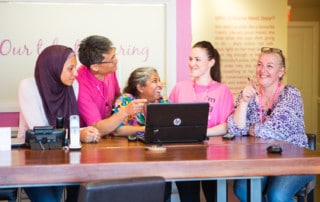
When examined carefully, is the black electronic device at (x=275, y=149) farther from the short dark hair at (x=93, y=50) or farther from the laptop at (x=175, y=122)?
the short dark hair at (x=93, y=50)

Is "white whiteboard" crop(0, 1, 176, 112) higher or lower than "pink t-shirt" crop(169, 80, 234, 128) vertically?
higher

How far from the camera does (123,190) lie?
6.20 feet

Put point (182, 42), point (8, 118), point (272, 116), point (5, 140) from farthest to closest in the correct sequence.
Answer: point (182, 42) < point (8, 118) < point (272, 116) < point (5, 140)

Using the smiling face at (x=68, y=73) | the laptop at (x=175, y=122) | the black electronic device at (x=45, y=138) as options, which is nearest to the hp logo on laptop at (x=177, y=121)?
the laptop at (x=175, y=122)

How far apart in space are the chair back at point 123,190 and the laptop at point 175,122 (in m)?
0.78

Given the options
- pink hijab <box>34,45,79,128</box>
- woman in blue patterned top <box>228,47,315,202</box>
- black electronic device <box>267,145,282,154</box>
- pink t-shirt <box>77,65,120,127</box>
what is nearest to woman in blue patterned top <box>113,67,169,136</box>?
pink t-shirt <box>77,65,120,127</box>

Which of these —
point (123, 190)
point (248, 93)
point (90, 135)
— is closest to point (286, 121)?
point (248, 93)

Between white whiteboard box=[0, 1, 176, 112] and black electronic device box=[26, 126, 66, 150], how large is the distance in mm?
1896

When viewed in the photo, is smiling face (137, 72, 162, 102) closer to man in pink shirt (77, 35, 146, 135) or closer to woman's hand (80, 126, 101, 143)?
man in pink shirt (77, 35, 146, 135)

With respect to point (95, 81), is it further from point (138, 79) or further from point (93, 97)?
point (138, 79)

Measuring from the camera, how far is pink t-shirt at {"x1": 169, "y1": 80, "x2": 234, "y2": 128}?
10.6 ft

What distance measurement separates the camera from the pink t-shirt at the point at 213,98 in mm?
3238

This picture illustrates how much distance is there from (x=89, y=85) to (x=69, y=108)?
0.33 m

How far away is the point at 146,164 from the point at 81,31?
2513 mm
